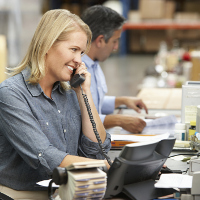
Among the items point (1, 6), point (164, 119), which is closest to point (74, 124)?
point (164, 119)

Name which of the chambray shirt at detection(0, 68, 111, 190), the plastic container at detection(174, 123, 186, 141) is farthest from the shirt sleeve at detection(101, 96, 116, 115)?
the chambray shirt at detection(0, 68, 111, 190)

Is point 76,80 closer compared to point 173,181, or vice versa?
point 173,181

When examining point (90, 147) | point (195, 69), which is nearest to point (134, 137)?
point (90, 147)

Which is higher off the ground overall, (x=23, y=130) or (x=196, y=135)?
(x=23, y=130)

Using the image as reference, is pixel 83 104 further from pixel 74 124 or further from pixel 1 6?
pixel 1 6

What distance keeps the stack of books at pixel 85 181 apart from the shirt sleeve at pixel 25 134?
266 millimetres

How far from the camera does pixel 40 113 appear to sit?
1657 mm

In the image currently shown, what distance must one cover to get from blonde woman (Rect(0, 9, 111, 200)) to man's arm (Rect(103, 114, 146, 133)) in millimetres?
509

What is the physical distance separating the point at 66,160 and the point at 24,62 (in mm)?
481

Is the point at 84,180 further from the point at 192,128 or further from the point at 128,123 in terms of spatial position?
the point at 128,123

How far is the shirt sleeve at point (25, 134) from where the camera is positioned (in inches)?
58.8

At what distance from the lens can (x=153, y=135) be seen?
2215mm

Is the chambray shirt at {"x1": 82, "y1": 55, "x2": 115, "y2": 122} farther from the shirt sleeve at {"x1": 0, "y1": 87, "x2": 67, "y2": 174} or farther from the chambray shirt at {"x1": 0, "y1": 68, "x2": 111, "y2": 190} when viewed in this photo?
the shirt sleeve at {"x1": 0, "y1": 87, "x2": 67, "y2": 174}

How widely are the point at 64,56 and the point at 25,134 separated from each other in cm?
37
